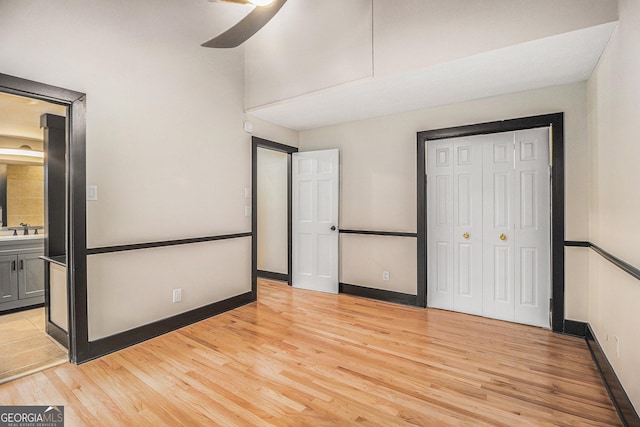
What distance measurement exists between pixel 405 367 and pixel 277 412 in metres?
1.06

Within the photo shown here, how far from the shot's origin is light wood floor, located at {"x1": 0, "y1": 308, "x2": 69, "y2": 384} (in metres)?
2.42

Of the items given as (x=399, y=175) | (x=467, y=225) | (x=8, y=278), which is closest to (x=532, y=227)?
(x=467, y=225)

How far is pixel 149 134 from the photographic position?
2.97 metres

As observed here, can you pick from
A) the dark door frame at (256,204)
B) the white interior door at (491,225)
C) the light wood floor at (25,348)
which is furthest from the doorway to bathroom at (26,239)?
the white interior door at (491,225)

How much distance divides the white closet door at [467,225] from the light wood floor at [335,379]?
1.42 ft

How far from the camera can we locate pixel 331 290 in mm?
4559

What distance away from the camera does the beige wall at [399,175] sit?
3.02 m

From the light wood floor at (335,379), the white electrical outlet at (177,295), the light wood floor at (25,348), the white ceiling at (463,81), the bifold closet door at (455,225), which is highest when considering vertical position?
the white ceiling at (463,81)

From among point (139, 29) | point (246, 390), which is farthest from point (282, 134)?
point (246, 390)

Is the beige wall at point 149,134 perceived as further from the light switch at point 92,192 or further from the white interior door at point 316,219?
the white interior door at point 316,219

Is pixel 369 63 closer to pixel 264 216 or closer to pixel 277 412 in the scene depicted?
pixel 277 412

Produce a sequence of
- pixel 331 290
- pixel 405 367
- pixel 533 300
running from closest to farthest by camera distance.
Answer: pixel 405 367 < pixel 533 300 < pixel 331 290

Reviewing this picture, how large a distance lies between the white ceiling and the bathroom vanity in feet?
10.5

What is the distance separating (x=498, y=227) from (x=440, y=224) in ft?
2.04
